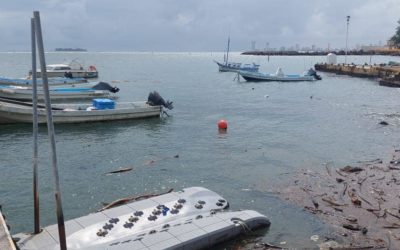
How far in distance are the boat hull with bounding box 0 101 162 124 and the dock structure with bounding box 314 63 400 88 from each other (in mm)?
51252

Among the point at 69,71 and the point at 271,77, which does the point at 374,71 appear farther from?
the point at 69,71

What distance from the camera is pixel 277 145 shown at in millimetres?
29250

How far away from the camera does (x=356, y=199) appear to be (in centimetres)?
1800

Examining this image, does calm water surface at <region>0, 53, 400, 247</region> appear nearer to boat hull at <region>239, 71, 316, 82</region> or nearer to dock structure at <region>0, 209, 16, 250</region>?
dock structure at <region>0, 209, 16, 250</region>

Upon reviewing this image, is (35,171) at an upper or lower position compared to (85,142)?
upper

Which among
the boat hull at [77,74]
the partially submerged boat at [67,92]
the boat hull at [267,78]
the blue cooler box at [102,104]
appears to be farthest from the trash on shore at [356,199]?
the boat hull at [77,74]

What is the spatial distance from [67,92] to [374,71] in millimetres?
69114

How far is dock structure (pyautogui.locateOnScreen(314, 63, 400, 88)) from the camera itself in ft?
242

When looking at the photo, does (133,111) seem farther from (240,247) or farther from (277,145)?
(240,247)

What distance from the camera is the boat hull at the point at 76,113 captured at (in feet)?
110

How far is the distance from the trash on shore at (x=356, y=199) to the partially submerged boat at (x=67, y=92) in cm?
3679

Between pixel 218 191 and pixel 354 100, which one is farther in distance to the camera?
pixel 354 100

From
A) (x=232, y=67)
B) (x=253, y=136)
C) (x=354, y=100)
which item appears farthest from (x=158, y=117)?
(x=232, y=67)

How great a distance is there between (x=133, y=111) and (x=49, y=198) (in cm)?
2037
